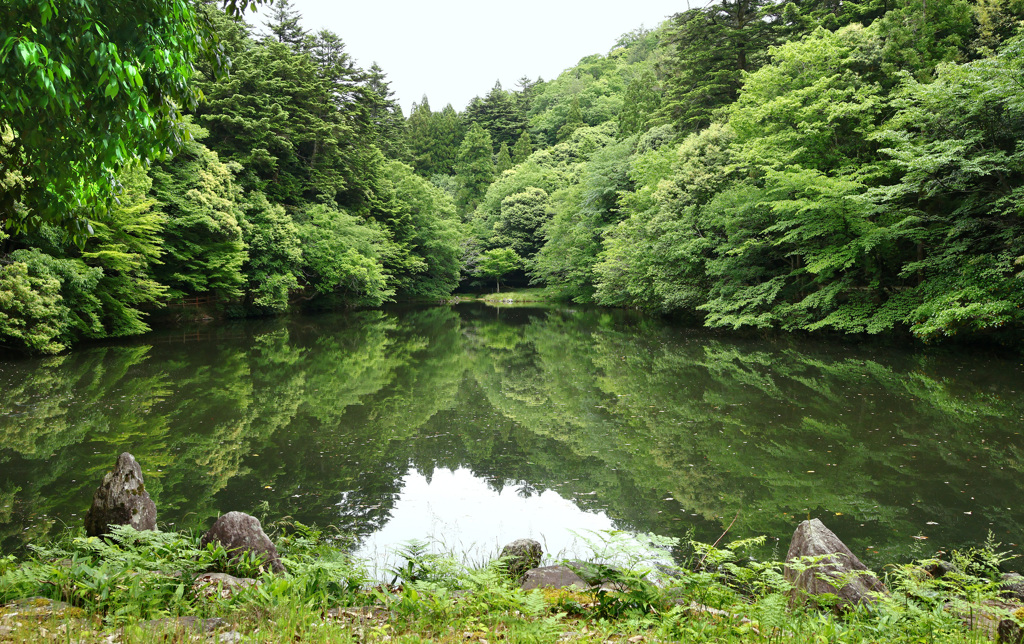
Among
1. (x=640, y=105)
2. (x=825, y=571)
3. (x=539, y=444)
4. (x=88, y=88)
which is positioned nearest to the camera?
(x=825, y=571)

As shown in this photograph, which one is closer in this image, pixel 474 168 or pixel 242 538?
pixel 242 538

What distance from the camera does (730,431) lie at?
879 centimetres

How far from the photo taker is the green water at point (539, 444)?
5.81 m

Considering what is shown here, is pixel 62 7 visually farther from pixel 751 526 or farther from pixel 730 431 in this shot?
pixel 730 431

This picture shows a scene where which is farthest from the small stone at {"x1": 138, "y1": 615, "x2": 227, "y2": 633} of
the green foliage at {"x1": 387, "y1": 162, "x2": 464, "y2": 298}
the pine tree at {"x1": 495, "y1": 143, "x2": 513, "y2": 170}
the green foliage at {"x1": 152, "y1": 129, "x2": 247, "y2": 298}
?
the pine tree at {"x1": 495, "y1": 143, "x2": 513, "y2": 170}

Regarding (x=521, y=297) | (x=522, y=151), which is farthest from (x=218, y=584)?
(x=522, y=151)

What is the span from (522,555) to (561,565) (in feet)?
1.35

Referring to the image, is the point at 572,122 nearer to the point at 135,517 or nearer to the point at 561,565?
the point at 135,517

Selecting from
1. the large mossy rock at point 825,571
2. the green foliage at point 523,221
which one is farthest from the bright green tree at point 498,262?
the large mossy rock at point 825,571

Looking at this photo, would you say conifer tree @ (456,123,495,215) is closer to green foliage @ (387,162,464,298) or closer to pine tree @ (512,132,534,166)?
pine tree @ (512,132,534,166)

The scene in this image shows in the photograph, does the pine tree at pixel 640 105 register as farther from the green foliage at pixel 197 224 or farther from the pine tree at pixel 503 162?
the green foliage at pixel 197 224

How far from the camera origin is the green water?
5809 millimetres

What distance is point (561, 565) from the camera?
4.30 m

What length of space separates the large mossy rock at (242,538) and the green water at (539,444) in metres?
1.19
